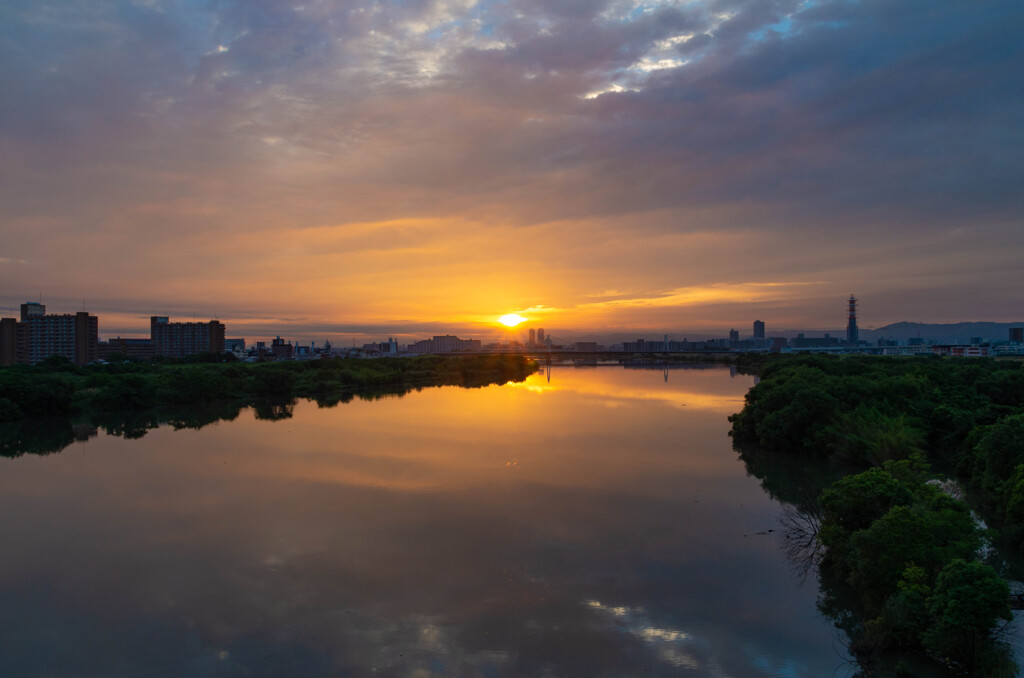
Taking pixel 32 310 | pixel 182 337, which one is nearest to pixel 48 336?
pixel 32 310

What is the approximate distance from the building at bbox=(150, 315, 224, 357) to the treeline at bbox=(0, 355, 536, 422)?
76.4 feet

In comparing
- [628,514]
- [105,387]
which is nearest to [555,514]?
[628,514]

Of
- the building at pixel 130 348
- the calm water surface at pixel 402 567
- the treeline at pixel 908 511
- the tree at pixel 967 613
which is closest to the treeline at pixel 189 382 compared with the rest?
the calm water surface at pixel 402 567

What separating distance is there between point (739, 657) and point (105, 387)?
2186 centimetres

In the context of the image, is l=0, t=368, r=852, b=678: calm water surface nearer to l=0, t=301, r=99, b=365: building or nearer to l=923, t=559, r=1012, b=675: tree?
l=923, t=559, r=1012, b=675: tree

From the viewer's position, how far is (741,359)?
59062mm

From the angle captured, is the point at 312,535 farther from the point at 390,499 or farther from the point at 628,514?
the point at 628,514

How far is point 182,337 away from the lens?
6019 centimetres

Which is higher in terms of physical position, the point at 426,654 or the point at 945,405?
the point at 945,405

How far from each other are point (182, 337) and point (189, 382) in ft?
140

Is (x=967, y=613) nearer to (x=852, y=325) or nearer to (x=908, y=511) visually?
(x=908, y=511)

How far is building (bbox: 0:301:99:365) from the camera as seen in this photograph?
40.6m

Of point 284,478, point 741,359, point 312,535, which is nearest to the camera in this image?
point 312,535

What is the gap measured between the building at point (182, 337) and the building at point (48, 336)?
53.6 ft
